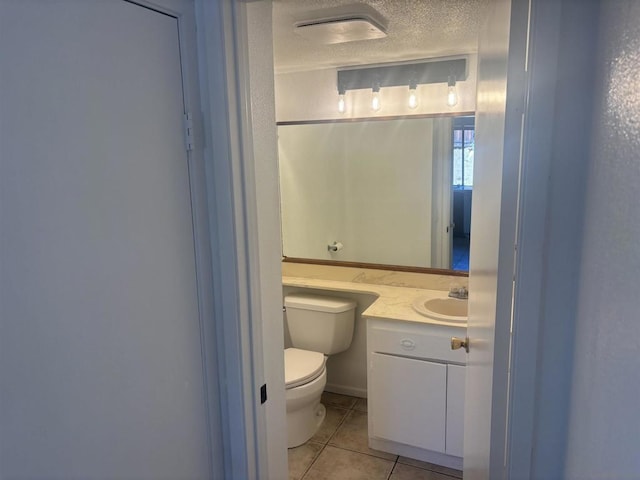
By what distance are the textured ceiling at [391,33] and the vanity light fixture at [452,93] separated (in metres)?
0.14

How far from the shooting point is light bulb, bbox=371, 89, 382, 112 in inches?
106

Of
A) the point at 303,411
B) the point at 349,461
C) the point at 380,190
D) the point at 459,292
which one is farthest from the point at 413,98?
the point at 349,461

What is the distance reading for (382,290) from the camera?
272cm

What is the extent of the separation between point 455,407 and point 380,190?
132 centimetres

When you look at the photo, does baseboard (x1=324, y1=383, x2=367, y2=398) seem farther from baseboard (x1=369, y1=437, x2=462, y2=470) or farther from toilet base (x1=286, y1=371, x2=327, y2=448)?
baseboard (x1=369, y1=437, x2=462, y2=470)

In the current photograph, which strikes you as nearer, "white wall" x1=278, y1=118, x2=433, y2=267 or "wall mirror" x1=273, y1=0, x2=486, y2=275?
"wall mirror" x1=273, y1=0, x2=486, y2=275

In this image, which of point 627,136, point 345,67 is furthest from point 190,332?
point 345,67

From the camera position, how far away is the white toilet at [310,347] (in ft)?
8.14

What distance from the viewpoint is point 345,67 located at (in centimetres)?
272

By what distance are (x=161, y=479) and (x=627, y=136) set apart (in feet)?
3.92

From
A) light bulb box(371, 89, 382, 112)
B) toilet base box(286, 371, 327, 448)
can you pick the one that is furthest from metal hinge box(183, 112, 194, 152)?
light bulb box(371, 89, 382, 112)

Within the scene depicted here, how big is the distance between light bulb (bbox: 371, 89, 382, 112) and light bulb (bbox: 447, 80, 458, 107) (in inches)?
16.0

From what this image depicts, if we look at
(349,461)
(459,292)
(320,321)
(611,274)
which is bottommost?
(349,461)

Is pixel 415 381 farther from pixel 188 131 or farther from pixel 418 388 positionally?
pixel 188 131
